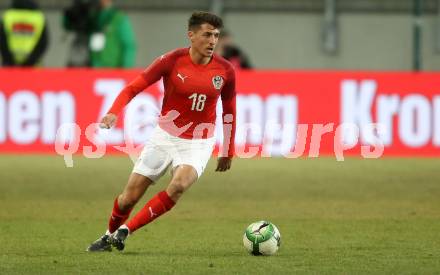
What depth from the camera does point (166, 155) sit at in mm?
9094

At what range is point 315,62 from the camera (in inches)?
1039

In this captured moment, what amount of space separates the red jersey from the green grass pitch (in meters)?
0.97

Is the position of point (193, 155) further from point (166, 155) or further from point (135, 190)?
point (135, 190)

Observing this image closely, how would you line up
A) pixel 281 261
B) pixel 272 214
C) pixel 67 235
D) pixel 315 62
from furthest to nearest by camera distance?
pixel 315 62 → pixel 272 214 → pixel 67 235 → pixel 281 261

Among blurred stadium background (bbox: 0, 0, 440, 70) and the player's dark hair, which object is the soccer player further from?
blurred stadium background (bbox: 0, 0, 440, 70)

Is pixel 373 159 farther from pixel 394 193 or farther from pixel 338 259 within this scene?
pixel 338 259

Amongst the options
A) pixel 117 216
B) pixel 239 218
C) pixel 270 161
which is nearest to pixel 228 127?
pixel 117 216

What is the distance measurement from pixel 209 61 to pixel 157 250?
4.97 ft

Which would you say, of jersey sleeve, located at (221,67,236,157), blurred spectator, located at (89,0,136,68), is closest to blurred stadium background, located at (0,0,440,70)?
blurred spectator, located at (89,0,136,68)

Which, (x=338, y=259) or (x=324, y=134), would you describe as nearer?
(x=338, y=259)

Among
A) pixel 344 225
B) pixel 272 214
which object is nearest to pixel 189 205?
pixel 272 214

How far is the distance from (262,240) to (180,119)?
1.14 metres

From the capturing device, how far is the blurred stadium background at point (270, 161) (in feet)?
29.4

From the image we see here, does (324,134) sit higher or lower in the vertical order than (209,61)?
lower
